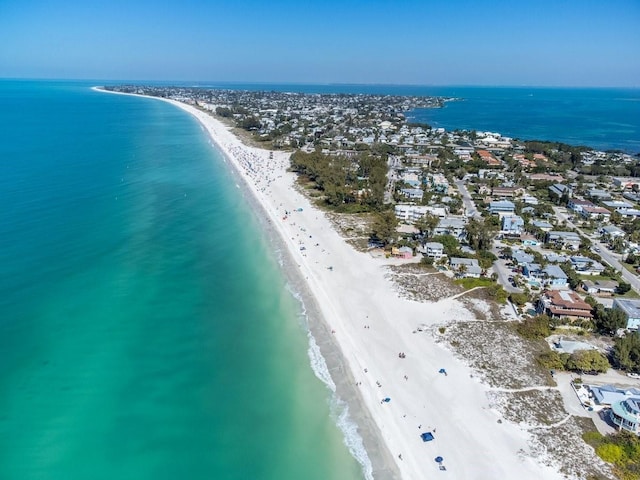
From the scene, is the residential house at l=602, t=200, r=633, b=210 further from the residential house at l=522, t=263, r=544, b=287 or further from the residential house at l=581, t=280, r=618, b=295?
the residential house at l=522, t=263, r=544, b=287

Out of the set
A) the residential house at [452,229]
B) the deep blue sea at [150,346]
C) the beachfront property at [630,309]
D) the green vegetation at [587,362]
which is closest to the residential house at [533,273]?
the beachfront property at [630,309]

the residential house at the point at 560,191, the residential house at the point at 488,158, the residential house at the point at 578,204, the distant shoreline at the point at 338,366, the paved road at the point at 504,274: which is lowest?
the distant shoreline at the point at 338,366

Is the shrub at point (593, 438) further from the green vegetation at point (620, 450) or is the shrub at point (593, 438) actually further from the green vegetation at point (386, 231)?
the green vegetation at point (386, 231)

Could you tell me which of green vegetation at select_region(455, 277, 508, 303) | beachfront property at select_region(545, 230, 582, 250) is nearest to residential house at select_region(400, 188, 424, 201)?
beachfront property at select_region(545, 230, 582, 250)

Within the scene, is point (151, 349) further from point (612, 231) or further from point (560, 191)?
point (560, 191)

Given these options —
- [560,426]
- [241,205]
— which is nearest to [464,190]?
[241,205]

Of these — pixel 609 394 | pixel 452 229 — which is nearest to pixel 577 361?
pixel 609 394

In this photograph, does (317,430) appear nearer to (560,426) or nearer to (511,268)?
(560,426)
